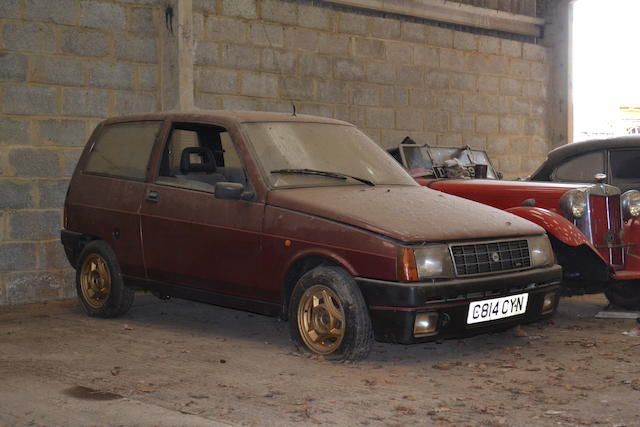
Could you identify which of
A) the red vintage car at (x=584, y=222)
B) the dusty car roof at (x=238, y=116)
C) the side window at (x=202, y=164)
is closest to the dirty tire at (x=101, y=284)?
the side window at (x=202, y=164)

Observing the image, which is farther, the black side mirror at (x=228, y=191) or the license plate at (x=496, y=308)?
the black side mirror at (x=228, y=191)

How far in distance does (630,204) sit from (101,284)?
4504 millimetres

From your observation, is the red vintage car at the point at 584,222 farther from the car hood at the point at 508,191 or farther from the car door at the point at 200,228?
the car door at the point at 200,228

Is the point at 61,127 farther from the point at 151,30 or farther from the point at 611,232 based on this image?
the point at 611,232

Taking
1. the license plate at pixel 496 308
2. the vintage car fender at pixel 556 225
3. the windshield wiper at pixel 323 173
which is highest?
the windshield wiper at pixel 323 173

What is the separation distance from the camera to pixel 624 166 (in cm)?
829

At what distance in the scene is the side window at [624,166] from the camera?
8258 mm

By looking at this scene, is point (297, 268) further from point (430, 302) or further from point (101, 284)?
point (101, 284)

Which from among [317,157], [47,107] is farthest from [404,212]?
[47,107]

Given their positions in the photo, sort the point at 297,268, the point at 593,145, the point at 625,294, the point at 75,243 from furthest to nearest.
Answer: the point at 593,145, the point at 625,294, the point at 75,243, the point at 297,268

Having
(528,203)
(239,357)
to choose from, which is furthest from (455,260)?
(528,203)

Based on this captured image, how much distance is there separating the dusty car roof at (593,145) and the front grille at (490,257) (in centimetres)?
265

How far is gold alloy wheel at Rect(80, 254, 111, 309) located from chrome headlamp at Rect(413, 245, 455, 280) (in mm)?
2984

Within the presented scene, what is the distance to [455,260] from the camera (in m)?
5.58
